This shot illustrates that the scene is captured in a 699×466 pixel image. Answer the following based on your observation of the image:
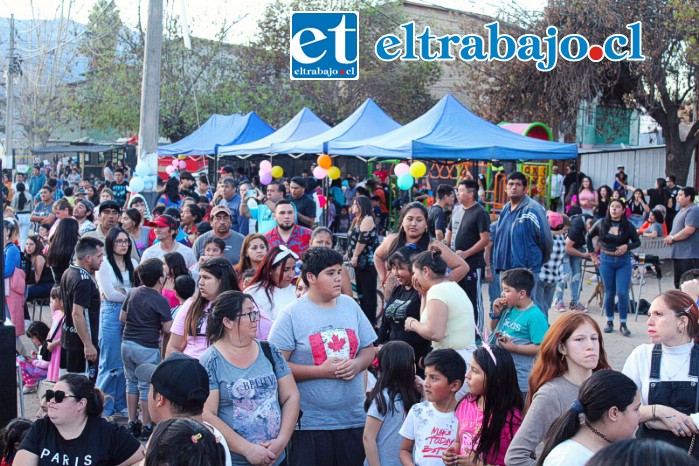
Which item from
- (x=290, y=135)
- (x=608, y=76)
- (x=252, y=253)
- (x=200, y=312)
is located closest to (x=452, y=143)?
(x=290, y=135)

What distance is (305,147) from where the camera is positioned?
1603 cm

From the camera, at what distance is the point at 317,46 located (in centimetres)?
1702

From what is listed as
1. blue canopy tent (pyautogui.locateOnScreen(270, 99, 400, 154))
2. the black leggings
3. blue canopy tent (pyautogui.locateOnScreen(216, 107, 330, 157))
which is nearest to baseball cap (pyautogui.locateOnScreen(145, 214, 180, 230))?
the black leggings

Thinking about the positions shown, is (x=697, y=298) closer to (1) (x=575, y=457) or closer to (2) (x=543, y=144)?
(1) (x=575, y=457)

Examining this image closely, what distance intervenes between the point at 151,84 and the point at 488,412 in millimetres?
9929

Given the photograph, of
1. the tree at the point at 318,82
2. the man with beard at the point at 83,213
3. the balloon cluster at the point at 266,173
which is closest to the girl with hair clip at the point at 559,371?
the man with beard at the point at 83,213

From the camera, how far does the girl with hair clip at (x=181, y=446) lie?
9.09 feet

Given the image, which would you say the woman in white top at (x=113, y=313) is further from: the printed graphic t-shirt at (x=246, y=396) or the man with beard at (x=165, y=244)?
the printed graphic t-shirt at (x=246, y=396)

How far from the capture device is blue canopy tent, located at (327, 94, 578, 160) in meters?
13.4

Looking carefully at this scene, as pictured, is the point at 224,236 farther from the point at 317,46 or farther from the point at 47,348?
the point at 317,46

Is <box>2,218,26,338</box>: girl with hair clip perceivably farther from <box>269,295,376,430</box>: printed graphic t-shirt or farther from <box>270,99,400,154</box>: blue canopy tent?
<box>270,99,400,154</box>: blue canopy tent

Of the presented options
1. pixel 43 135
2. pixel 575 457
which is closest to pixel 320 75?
pixel 575 457

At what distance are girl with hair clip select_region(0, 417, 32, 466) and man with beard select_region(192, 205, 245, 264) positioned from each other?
3.72 m

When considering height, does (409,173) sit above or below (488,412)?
above
